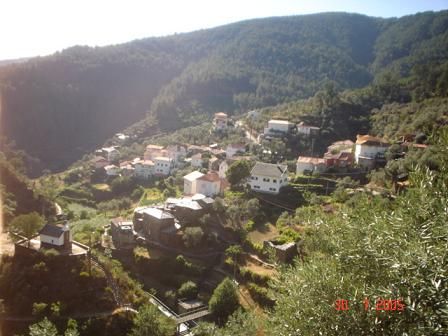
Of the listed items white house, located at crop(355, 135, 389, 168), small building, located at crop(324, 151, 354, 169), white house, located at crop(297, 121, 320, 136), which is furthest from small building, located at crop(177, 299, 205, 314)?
white house, located at crop(297, 121, 320, 136)

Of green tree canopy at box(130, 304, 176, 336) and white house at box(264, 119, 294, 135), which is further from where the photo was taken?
white house at box(264, 119, 294, 135)

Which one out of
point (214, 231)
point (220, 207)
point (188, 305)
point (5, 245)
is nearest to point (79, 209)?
point (5, 245)

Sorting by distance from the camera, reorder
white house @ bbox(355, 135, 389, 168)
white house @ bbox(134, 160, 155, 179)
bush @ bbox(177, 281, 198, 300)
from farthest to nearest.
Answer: white house @ bbox(134, 160, 155, 179)
white house @ bbox(355, 135, 389, 168)
bush @ bbox(177, 281, 198, 300)

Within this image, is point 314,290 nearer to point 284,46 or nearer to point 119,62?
point 119,62

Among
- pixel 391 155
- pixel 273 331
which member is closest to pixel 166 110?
pixel 391 155

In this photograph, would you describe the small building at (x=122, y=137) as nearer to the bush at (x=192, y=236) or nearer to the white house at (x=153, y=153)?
the white house at (x=153, y=153)

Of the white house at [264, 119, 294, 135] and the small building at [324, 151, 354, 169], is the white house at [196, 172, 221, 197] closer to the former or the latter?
the small building at [324, 151, 354, 169]

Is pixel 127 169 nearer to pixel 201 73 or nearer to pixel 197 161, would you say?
pixel 197 161
